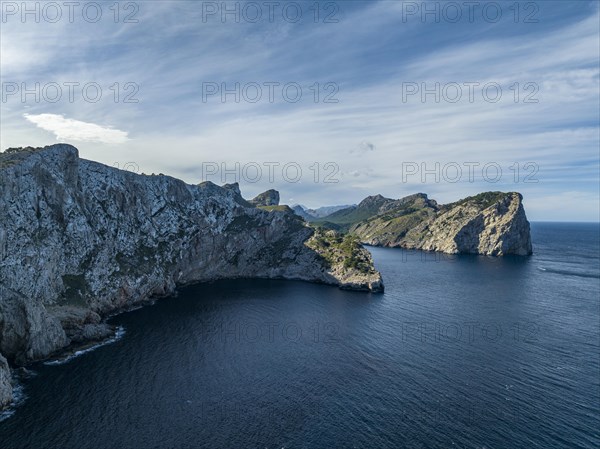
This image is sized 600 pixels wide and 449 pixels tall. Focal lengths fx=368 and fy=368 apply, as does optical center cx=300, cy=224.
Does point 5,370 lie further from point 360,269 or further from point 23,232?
point 360,269

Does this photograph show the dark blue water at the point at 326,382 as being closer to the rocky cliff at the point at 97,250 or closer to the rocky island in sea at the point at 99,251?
the rocky island in sea at the point at 99,251

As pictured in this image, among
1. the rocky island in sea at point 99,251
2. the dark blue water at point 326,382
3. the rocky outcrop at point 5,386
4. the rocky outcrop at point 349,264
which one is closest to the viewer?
the dark blue water at point 326,382

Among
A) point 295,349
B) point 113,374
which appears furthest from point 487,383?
point 113,374

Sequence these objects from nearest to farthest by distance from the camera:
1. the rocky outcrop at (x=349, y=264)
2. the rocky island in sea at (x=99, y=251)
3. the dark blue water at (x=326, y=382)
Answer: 1. the dark blue water at (x=326, y=382)
2. the rocky island in sea at (x=99, y=251)
3. the rocky outcrop at (x=349, y=264)

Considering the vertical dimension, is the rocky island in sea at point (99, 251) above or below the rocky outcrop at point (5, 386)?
above

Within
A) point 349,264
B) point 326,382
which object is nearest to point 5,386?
point 326,382

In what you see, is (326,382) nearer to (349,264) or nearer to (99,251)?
(99,251)

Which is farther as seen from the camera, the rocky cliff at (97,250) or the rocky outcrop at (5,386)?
the rocky cliff at (97,250)

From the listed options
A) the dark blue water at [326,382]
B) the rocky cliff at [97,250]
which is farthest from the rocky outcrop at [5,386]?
the dark blue water at [326,382]
